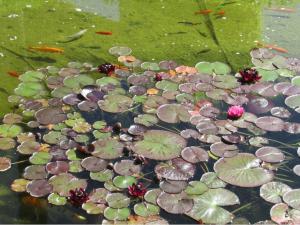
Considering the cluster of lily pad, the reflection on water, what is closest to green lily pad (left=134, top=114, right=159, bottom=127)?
the cluster of lily pad

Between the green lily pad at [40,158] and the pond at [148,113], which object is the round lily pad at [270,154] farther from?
the green lily pad at [40,158]

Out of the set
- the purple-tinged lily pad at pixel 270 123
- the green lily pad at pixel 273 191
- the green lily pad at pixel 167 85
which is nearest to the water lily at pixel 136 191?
the green lily pad at pixel 273 191

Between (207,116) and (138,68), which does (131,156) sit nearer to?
(207,116)

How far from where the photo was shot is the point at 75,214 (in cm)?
211

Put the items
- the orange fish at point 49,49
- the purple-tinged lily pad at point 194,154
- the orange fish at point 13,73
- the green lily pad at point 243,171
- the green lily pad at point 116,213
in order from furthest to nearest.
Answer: the orange fish at point 49,49 → the orange fish at point 13,73 → the purple-tinged lily pad at point 194,154 → the green lily pad at point 243,171 → the green lily pad at point 116,213

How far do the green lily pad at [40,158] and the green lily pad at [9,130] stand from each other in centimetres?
20

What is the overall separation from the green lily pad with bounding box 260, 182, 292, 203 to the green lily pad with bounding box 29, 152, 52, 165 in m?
0.97

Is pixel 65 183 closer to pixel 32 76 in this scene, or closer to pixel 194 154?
pixel 194 154

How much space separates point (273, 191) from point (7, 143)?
125 centimetres

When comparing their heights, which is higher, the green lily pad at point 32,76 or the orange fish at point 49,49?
the orange fish at point 49,49

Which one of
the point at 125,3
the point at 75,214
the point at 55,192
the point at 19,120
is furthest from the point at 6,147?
the point at 125,3

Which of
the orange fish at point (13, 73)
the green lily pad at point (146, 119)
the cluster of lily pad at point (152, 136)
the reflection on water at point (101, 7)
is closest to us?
the cluster of lily pad at point (152, 136)

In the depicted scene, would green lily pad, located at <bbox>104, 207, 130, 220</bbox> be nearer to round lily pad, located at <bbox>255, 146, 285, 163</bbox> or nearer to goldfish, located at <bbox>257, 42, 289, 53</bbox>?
round lily pad, located at <bbox>255, 146, 285, 163</bbox>

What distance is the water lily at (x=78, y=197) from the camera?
2125mm
